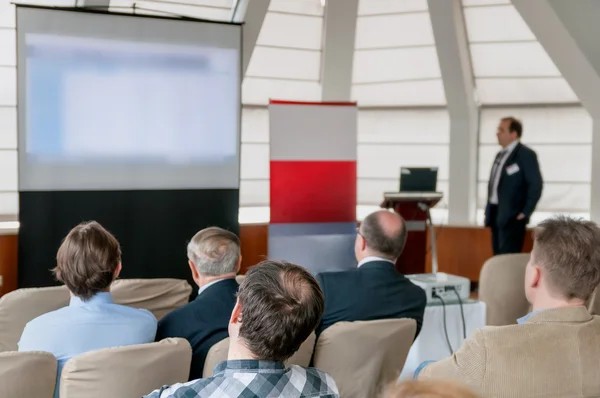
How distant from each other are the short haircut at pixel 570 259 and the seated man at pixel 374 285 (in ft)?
3.35

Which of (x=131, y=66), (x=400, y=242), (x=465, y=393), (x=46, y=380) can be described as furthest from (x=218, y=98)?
(x=465, y=393)

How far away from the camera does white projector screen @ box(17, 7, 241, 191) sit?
519cm

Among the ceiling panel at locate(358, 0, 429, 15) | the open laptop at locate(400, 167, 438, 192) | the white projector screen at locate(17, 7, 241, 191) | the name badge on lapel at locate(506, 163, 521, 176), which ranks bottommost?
the open laptop at locate(400, 167, 438, 192)

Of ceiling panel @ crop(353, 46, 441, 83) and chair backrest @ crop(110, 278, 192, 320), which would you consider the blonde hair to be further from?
ceiling panel @ crop(353, 46, 441, 83)

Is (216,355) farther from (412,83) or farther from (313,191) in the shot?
(412,83)

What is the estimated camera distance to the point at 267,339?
4.77 feet

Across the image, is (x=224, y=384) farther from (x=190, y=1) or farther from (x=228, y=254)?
(x=190, y=1)

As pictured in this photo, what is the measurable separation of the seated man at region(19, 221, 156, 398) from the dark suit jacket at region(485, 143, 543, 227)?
4.60 metres

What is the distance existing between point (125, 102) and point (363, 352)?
12.5ft

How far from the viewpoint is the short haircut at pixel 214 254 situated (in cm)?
260

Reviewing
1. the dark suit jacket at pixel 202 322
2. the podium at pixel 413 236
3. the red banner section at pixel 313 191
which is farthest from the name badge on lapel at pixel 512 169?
the dark suit jacket at pixel 202 322

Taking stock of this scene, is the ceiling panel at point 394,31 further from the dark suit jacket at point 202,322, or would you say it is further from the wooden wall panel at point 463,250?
the dark suit jacket at point 202,322

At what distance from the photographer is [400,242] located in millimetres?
3066

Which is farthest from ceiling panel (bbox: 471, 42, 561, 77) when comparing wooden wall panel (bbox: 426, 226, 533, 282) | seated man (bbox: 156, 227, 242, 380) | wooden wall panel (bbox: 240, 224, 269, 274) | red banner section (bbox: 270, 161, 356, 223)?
seated man (bbox: 156, 227, 242, 380)
